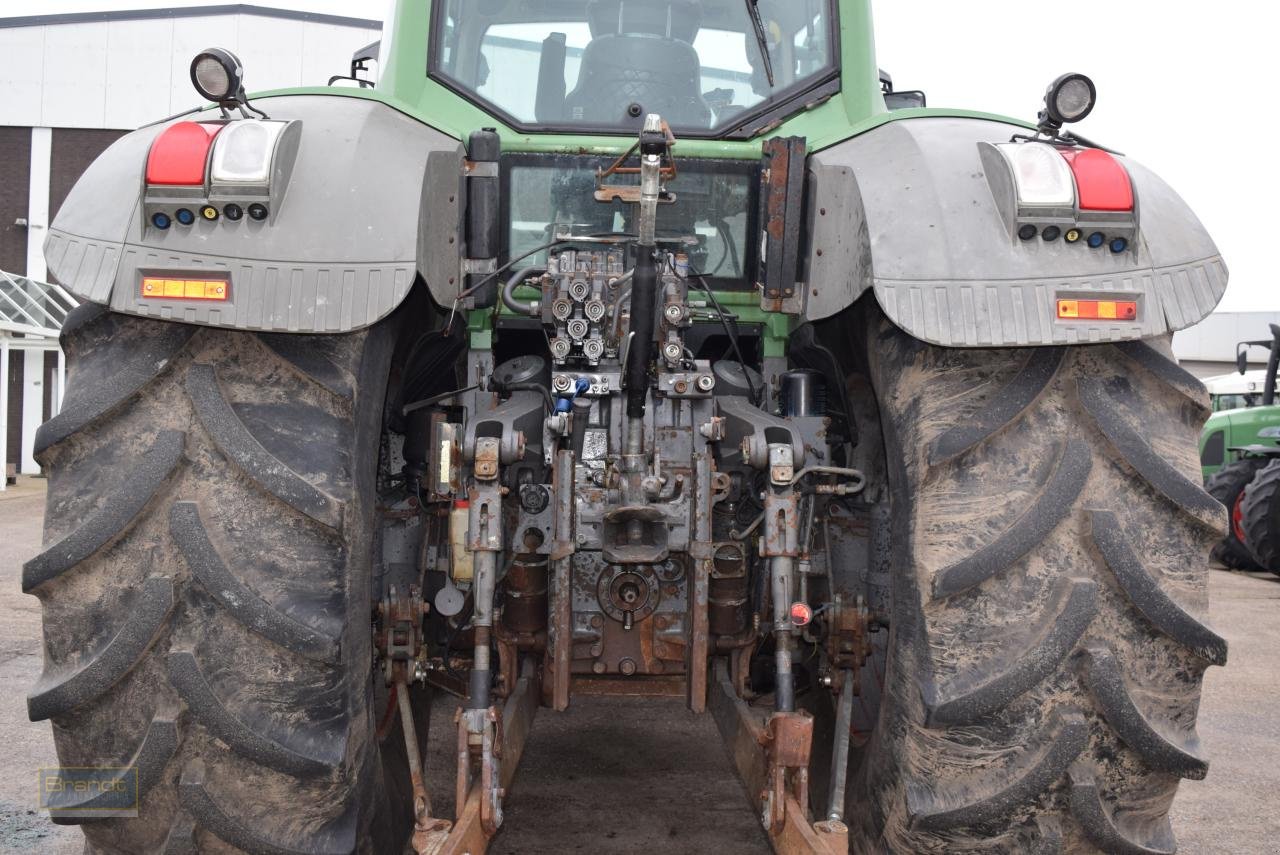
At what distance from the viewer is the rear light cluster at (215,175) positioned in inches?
90.5

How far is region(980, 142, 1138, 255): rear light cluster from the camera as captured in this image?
234 centimetres

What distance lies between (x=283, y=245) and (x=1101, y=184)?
5.51 feet

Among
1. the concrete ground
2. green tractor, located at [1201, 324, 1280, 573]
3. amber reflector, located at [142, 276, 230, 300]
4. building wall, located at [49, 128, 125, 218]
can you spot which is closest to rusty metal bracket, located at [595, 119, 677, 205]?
amber reflector, located at [142, 276, 230, 300]

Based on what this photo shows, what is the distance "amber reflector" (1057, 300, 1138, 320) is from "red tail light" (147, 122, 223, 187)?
5.75ft

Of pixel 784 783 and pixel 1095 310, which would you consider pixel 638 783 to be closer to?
pixel 784 783

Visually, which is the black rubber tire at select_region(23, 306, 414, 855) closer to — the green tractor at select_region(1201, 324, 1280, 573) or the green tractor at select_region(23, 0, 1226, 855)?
the green tractor at select_region(23, 0, 1226, 855)

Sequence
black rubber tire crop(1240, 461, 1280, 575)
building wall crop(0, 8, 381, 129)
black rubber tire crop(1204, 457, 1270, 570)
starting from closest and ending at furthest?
1. black rubber tire crop(1240, 461, 1280, 575)
2. black rubber tire crop(1204, 457, 1270, 570)
3. building wall crop(0, 8, 381, 129)

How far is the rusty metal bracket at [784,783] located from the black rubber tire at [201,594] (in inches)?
34.5

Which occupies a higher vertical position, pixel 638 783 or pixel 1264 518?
pixel 1264 518

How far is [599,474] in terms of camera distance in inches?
107

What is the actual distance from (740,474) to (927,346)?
702 millimetres

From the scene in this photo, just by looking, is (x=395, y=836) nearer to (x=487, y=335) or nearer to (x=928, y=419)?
(x=487, y=335)

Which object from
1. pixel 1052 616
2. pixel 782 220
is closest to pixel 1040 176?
pixel 782 220

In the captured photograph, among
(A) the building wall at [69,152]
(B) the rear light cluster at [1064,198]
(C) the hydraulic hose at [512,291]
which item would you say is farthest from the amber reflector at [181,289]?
(A) the building wall at [69,152]
